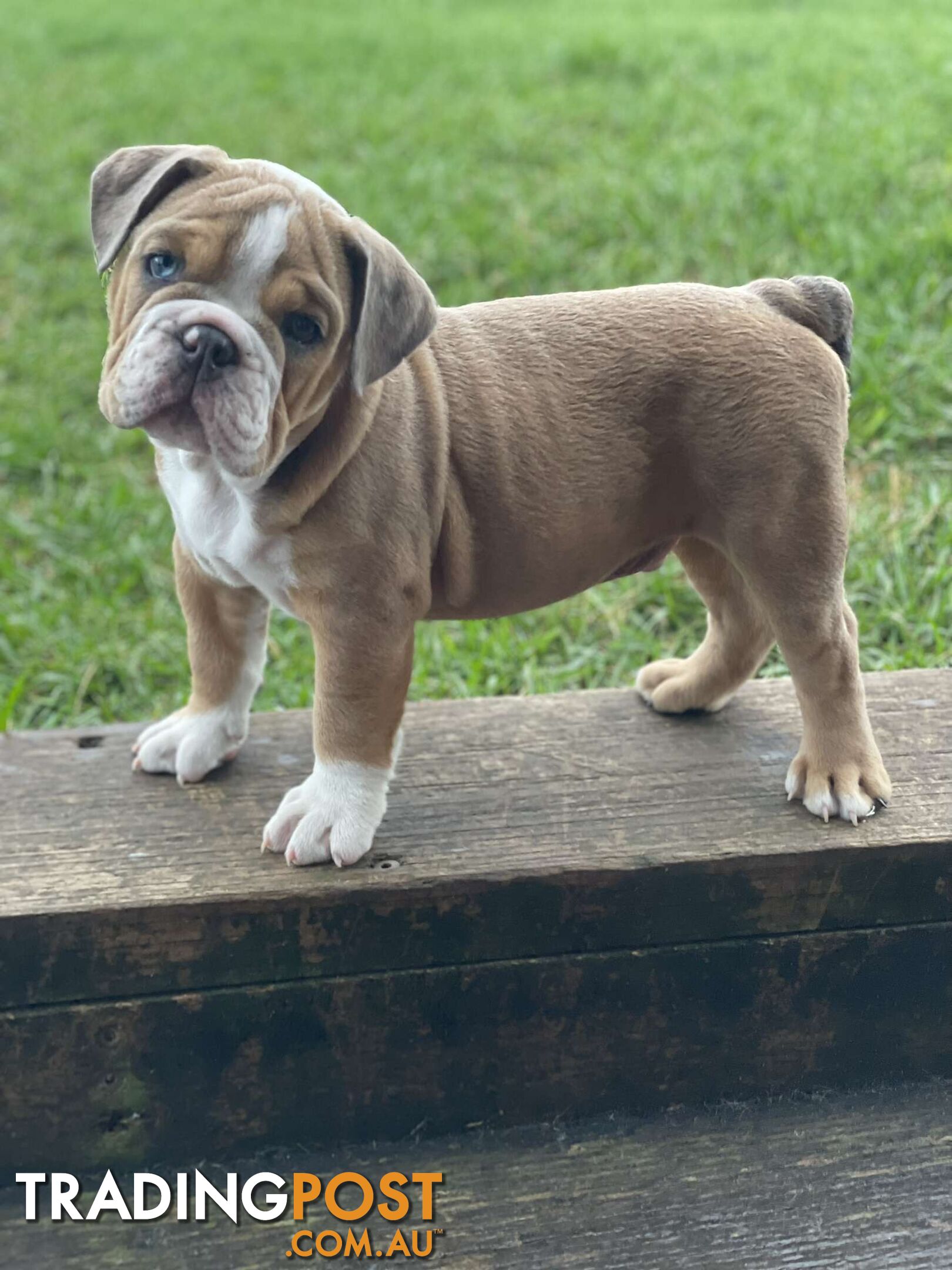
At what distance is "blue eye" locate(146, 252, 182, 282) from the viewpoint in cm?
204

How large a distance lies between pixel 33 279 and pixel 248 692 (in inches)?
186

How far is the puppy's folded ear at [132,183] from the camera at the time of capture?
2123 mm

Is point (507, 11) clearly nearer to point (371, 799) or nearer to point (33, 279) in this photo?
point (33, 279)

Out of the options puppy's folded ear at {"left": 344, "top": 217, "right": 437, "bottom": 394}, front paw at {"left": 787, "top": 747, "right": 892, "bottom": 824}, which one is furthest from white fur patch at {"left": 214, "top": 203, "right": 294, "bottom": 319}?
front paw at {"left": 787, "top": 747, "right": 892, "bottom": 824}

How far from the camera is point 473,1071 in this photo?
244 cm

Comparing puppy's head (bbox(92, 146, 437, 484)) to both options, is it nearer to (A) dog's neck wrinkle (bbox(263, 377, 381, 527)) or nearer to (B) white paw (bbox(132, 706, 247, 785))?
(A) dog's neck wrinkle (bbox(263, 377, 381, 527))

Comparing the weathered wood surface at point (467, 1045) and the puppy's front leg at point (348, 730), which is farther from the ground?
the puppy's front leg at point (348, 730)

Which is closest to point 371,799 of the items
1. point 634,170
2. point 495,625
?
point 495,625

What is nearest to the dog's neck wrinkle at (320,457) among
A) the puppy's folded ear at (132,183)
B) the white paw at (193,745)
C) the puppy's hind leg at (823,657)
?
the puppy's folded ear at (132,183)

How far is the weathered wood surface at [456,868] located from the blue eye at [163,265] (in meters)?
1.04

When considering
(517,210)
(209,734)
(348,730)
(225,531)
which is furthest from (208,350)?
(517,210)

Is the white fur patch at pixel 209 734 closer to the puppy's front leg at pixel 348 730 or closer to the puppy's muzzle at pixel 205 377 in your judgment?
the puppy's front leg at pixel 348 730

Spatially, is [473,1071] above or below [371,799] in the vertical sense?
below

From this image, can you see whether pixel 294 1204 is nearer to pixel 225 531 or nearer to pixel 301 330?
pixel 225 531
